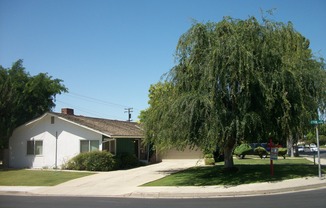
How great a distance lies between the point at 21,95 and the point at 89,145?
437 inches

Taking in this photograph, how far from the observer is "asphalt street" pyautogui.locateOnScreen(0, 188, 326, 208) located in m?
11.7

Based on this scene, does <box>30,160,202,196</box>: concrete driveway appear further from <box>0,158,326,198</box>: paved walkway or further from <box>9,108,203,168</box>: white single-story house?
<box>9,108,203,168</box>: white single-story house

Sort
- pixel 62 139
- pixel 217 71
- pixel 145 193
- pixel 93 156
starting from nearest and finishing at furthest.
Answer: pixel 145 193 → pixel 217 71 → pixel 93 156 → pixel 62 139

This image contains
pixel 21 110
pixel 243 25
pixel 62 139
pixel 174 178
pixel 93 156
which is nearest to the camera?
pixel 243 25

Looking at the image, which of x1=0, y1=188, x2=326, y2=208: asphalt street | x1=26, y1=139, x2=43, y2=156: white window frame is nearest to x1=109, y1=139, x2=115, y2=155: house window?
x1=26, y1=139, x2=43, y2=156: white window frame

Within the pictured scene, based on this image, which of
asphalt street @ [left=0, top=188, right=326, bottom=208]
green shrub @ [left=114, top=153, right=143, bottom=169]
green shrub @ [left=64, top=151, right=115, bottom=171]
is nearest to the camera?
asphalt street @ [left=0, top=188, right=326, bottom=208]

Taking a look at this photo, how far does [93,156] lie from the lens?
25500 mm

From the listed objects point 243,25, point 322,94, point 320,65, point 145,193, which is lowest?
point 145,193

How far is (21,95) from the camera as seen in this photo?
34.7 meters

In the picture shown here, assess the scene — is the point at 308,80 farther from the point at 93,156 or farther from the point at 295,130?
the point at 93,156

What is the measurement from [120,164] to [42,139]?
22.9 feet

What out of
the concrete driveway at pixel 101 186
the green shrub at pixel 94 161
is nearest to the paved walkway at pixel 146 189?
the concrete driveway at pixel 101 186

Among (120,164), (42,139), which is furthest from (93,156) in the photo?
(42,139)

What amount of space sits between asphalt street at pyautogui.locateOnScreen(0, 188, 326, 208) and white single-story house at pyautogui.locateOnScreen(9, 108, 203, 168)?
12731 mm
